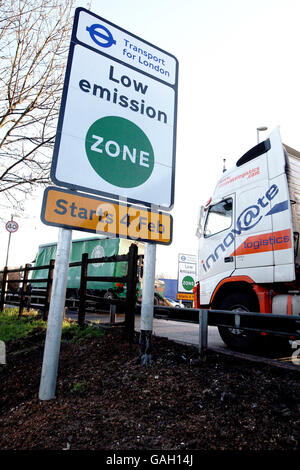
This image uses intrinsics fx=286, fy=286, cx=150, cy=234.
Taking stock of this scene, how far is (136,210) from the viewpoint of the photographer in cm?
316

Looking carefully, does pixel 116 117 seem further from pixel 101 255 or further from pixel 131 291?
pixel 101 255

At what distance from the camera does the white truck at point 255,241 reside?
172 inches

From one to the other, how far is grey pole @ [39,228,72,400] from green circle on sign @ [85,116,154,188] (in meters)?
0.81

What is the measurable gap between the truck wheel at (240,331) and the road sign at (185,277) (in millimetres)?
8764

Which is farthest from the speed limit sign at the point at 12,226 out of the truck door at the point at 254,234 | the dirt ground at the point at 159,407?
the truck door at the point at 254,234

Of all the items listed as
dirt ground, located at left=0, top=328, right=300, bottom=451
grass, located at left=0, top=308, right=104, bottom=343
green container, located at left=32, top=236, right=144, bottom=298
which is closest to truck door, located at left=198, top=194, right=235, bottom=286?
dirt ground, located at left=0, top=328, right=300, bottom=451

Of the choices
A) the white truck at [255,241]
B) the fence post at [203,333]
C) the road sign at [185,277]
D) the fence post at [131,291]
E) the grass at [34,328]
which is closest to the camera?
the fence post at [203,333]

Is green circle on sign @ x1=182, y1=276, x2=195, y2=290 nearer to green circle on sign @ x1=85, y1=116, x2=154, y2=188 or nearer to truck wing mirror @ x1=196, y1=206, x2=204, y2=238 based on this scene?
truck wing mirror @ x1=196, y1=206, x2=204, y2=238

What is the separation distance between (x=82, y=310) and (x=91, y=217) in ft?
10.7

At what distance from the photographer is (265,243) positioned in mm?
4605

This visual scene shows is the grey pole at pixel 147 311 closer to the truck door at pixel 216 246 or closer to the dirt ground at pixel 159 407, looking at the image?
the dirt ground at pixel 159 407

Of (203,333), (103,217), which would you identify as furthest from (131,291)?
(103,217)
